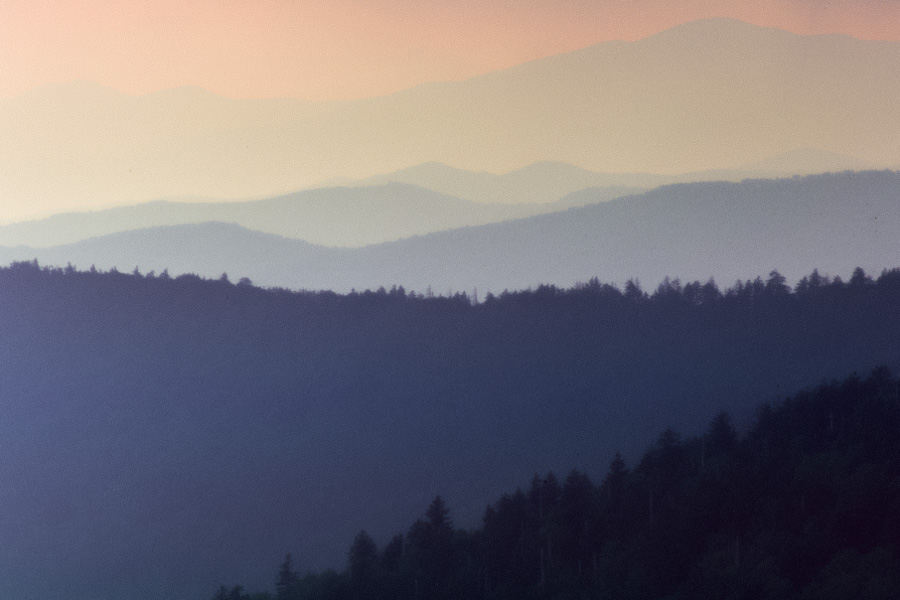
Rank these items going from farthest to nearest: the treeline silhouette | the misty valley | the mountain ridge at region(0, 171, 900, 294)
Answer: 1. the mountain ridge at region(0, 171, 900, 294)
2. the misty valley
3. the treeline silhouette

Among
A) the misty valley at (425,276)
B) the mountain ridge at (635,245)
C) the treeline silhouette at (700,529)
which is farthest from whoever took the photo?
the mountain ridge at (635,245)

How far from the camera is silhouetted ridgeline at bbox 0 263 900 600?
789cm

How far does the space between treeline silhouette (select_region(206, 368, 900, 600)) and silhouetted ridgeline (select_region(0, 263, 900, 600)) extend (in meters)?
0.13

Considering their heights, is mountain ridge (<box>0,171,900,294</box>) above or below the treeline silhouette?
above

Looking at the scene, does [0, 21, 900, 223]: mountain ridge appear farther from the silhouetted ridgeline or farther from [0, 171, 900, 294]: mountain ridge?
the silhouetted ridgeline

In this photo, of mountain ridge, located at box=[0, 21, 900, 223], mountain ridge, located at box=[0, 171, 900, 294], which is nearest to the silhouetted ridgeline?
mountain ridge, located at box=[0, 171, 900, 294]

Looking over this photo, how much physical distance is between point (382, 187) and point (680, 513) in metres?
4.74

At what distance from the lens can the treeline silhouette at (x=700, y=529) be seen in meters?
6.27

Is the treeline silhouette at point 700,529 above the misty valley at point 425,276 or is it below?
below

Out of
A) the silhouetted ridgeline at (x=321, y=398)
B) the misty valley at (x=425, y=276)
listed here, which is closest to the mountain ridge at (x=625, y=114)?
the misty valley at (x=425, y=276)

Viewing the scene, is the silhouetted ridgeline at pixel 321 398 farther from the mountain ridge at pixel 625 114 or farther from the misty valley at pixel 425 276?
the mountain ridge at pixel 625 114

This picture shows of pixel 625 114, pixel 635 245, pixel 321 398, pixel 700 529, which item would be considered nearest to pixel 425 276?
pixel 321 398

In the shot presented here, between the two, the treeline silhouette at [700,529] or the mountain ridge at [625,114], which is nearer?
the treeline silhouette at [700,529]

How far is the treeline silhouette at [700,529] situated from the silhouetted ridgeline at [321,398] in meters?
0.13
